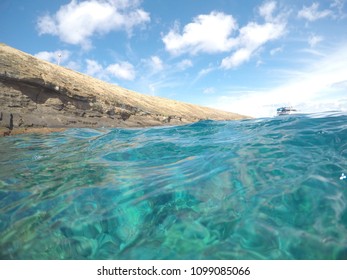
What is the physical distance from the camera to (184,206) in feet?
8.37

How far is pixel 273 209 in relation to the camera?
7.79 feet

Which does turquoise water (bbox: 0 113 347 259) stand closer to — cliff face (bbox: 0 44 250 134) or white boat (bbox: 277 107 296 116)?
cliff face (bbox: 0 44 250 134)

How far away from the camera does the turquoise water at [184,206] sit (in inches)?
Result: 78.5

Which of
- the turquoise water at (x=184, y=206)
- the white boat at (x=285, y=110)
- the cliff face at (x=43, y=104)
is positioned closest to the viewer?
the turquoise water at (x=184, y=206)

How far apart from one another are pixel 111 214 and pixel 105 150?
3.10 meters

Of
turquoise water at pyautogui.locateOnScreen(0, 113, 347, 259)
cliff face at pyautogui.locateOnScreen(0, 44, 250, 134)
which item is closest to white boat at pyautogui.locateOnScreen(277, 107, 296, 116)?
cliff face at pyautogui.locateOnScreen(0, 44, 250, 134)

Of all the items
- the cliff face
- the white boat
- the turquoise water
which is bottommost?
the turquoise water

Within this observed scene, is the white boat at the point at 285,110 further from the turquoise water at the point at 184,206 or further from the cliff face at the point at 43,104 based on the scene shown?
the turquoise water at the point at 184,206

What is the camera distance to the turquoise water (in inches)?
78.5

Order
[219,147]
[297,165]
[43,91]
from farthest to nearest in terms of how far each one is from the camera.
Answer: [43,91]
[219,147]
[297,165]

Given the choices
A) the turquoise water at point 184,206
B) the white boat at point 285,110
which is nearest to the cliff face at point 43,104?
the turquoise water at point 184,206

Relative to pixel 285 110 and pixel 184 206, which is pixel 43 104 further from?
pixel 285 110
